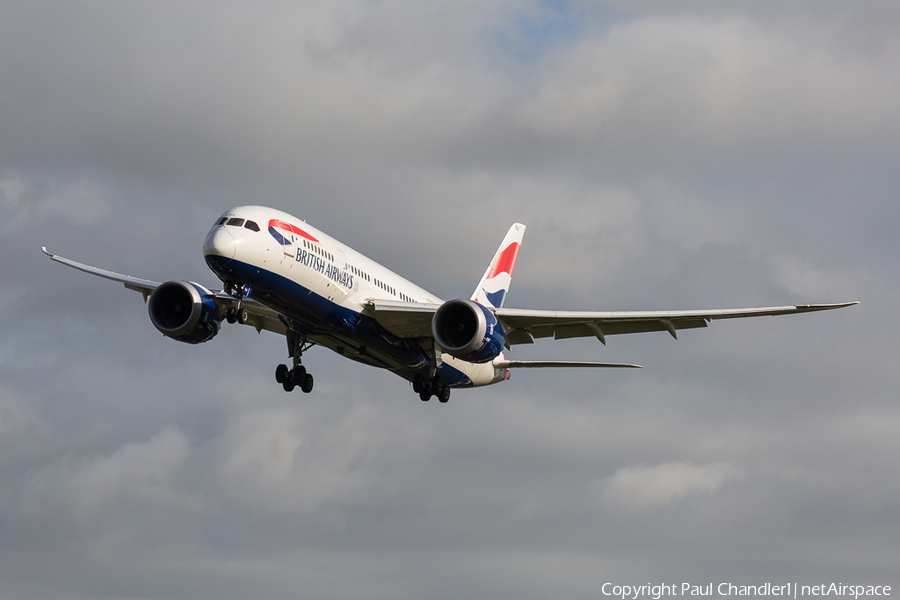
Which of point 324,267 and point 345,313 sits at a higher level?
point 324,267

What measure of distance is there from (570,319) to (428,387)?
7179 mm

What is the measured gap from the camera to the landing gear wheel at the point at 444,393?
148 ft

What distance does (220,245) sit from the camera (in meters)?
35.1

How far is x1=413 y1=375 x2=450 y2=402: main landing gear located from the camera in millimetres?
44969

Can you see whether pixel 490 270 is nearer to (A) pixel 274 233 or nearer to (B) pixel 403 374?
(B) pixel 403 374

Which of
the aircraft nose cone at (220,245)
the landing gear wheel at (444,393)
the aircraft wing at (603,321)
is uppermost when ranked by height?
the aircraft wing at (603,321)

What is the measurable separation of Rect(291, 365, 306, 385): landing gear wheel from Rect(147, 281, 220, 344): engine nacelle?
394 centimetres

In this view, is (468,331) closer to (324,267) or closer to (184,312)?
(324,267)

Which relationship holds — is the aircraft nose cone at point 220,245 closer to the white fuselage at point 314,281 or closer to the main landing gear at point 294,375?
the white fuselage at point 314,281

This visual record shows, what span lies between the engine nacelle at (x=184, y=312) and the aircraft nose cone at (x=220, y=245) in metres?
5.94

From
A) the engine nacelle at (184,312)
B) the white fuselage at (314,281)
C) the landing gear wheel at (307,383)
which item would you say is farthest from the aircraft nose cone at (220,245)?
the landing gear wheel at (307,383)

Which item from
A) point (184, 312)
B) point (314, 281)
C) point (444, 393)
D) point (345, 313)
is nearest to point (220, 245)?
point (314, 281)

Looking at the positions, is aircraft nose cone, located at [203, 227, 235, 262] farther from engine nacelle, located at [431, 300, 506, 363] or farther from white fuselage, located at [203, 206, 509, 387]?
engine nacelle, located at [431, 300, 506, 363]

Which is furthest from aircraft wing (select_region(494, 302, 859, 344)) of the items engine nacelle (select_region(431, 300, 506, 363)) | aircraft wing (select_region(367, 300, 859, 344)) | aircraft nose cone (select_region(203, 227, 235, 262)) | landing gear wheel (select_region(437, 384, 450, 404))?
aircraft nose cone (select_region(203, 227, 235, 262))
